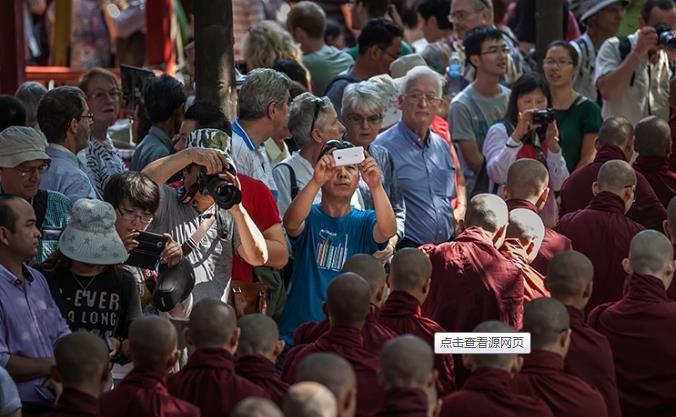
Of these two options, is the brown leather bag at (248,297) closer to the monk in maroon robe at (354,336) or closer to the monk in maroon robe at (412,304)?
the monk in maroon robe at (412,304)

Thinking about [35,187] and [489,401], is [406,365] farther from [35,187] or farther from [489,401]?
[35,187]

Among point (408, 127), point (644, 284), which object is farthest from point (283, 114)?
point (644, 284)

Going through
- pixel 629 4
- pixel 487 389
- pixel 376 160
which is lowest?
pixel 487 389

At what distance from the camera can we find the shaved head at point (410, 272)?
7.61 metres

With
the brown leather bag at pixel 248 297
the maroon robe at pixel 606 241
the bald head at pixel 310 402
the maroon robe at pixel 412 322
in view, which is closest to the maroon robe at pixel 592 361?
the maroon robe at pixel 412 322

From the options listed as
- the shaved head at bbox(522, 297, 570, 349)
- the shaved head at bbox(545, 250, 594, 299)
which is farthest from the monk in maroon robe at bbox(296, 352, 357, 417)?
the shaved head at bbox(545, 250, 594, 299)

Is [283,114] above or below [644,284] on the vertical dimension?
above

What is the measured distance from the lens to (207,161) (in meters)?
8.01

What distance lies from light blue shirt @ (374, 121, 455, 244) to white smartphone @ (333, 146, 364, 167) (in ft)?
4.51

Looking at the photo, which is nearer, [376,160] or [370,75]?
[376,160]

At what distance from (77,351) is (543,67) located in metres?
5.94

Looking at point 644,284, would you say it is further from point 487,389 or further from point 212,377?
point 212,377

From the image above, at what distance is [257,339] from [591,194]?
12.5 feet

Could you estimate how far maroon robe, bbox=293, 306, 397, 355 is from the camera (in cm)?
734
